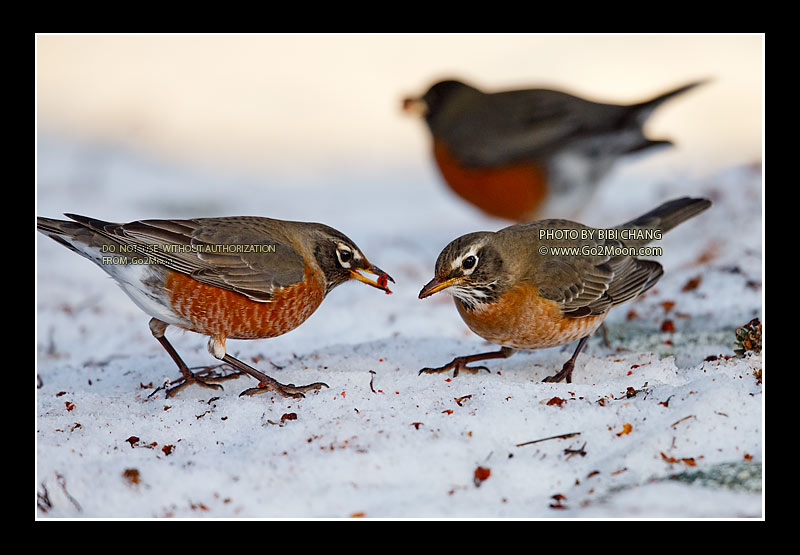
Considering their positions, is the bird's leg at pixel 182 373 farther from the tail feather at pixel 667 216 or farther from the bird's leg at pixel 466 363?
the tail feather at pixel 667 216

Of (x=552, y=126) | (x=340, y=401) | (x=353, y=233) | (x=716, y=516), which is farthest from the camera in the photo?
(x=353, y=233)

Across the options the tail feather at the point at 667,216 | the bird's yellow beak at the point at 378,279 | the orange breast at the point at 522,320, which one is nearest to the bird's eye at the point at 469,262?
the orange breast at the point at 522,320

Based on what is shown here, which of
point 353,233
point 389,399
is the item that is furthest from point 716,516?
point 353,233

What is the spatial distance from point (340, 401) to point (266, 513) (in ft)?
3.60

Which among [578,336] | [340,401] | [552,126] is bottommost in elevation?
[340,401]

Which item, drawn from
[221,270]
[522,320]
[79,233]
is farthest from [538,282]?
[79,233]

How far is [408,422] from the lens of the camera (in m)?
5.45

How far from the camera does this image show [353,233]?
400 inches

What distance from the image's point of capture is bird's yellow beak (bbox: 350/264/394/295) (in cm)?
616

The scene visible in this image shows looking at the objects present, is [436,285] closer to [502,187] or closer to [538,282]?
[538,282]

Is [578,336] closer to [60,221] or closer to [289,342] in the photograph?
[289,342]

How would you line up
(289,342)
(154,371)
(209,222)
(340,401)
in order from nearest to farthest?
(340,401), (209,222), (154,371), (289,342)

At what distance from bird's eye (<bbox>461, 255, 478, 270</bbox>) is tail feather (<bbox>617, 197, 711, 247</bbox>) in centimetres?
158

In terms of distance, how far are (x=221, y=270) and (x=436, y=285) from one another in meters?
1.45
